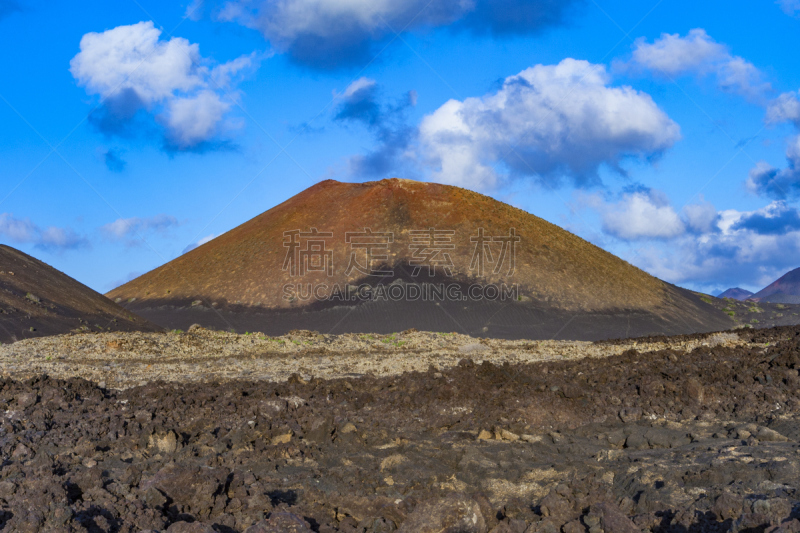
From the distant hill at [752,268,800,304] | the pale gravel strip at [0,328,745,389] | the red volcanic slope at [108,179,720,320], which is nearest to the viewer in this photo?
the pale gravel strip at [0,328,745,389]

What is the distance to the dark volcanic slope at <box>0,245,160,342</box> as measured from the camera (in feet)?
71.4

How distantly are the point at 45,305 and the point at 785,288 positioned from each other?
94.9 meters

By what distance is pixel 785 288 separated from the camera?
88750mm

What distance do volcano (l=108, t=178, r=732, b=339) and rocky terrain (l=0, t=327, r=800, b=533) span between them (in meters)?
23.1

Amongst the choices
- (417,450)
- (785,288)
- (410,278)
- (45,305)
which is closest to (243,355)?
(45,305)

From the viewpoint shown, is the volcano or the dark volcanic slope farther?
the volcano

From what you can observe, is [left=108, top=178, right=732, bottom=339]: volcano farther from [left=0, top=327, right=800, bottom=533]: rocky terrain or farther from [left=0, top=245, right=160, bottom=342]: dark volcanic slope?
[left=0, top=327, right=800, bottom=533]: rocky terrain

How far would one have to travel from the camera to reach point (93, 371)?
583 inches

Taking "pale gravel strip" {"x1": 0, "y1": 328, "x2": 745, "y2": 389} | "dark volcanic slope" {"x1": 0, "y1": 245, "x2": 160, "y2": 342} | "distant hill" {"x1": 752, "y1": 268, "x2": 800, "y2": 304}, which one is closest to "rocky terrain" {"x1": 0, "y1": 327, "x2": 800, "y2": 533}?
"pale gravel strip" {"x1": 0, "y1": 328, "x2": 745, "y2": 389}

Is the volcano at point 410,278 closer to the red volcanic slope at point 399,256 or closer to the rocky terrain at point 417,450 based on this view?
the red volcanic slope at point 399,256

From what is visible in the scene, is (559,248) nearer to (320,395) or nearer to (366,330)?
(366,330)

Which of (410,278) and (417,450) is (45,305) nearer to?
(417,450)

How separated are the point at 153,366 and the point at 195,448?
981 centimetres

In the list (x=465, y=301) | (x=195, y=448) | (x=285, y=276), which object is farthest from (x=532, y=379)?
(x=285, y=276)
